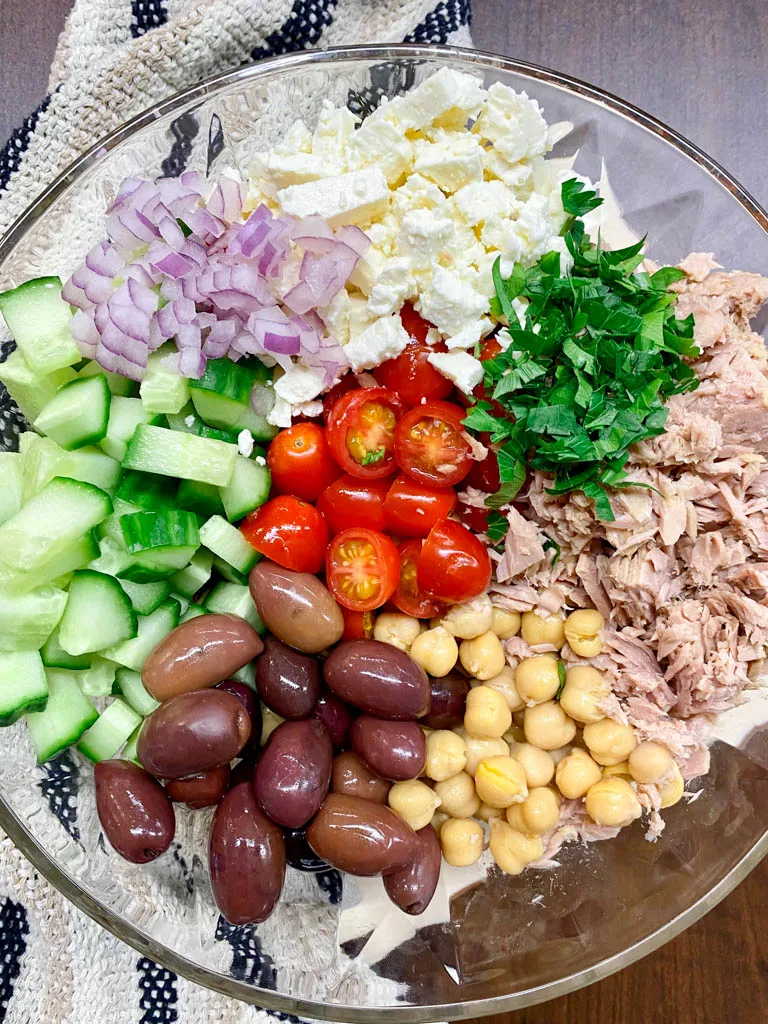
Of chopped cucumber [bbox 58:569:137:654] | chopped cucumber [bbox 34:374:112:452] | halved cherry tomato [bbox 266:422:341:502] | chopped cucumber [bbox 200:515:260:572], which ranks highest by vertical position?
chopped cucumber [bbox 34:374:112:452]

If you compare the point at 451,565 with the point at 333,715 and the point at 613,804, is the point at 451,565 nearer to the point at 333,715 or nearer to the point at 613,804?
the point at 333,715

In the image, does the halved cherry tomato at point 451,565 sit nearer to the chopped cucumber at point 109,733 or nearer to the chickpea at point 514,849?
the chickpea at point 514,849

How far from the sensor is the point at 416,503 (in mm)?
1707

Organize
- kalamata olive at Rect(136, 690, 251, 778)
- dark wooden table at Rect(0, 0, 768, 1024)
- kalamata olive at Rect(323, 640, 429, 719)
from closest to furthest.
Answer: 1. kalamata olive at Rect(136, 690, 251, 778)
2. kalamata olive at Rect(323, 640, 429, 719)
3. dark wooden table at Rect(0, 0, 768, 1024)

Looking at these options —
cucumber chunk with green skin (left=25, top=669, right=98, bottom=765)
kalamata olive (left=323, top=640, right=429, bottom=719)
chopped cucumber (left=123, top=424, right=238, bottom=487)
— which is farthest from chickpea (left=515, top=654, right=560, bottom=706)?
cucumber chunk with green skin (left=25, top=669, right=98, bottom=765)

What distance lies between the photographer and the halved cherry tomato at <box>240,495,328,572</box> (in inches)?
66.1

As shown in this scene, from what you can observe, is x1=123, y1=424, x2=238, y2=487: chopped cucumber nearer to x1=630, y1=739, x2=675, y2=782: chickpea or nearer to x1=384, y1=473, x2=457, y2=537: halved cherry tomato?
x1=384, y1=473, x2=457, y2=537: halved cherry tomato

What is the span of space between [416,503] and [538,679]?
481 mm

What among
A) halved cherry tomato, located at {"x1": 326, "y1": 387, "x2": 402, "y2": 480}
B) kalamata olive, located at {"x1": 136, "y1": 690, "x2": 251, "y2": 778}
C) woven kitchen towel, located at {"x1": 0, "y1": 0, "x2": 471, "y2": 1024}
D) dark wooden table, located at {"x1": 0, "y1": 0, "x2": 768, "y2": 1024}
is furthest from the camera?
dark wooden table, located at {"x1": 0, "y1": 0, "x2": 768, "y2": 1024}

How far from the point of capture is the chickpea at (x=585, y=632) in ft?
5.54

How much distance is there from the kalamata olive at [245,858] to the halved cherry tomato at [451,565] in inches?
22.9

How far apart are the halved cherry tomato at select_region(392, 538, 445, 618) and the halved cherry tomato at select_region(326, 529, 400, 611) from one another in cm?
5

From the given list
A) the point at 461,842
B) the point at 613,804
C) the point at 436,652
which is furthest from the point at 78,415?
the point at 613,804

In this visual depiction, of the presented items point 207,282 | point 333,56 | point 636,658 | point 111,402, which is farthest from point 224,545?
point 333,56
